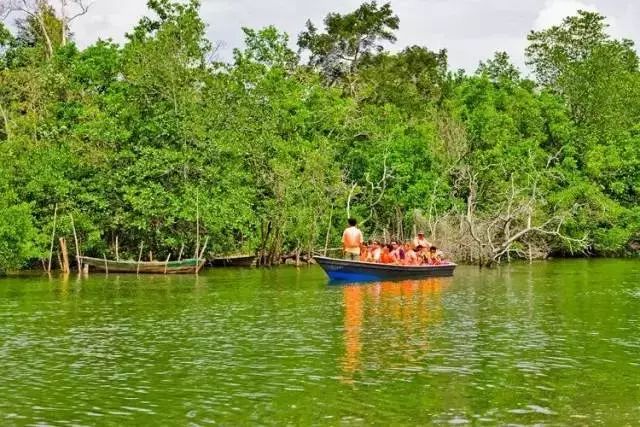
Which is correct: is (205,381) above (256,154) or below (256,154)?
below

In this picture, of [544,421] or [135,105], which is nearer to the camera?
[544,421]

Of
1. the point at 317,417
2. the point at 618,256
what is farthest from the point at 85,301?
the point at 618,256

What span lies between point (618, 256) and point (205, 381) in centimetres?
5016

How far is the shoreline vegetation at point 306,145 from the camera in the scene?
43.2 metres

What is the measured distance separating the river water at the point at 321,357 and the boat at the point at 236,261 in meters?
15.8

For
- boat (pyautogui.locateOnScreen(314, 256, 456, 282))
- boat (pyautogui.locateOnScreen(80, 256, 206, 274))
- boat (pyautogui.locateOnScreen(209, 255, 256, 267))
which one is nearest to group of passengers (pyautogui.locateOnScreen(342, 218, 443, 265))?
boat (pyautogui.locateOnScreen(314, 256, 456, 282))

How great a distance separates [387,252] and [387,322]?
16.0 m

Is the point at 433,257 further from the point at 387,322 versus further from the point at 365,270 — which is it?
the point at 387,322

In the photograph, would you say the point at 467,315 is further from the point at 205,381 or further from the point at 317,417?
the point at 317,417

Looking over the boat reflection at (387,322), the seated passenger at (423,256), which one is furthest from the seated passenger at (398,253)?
the boat reflection at (387,322)

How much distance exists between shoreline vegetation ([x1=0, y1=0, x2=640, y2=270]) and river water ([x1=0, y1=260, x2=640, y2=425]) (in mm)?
12022

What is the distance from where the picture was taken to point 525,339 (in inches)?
771

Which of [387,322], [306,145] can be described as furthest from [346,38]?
[387,322]

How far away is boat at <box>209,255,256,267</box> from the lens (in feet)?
157
